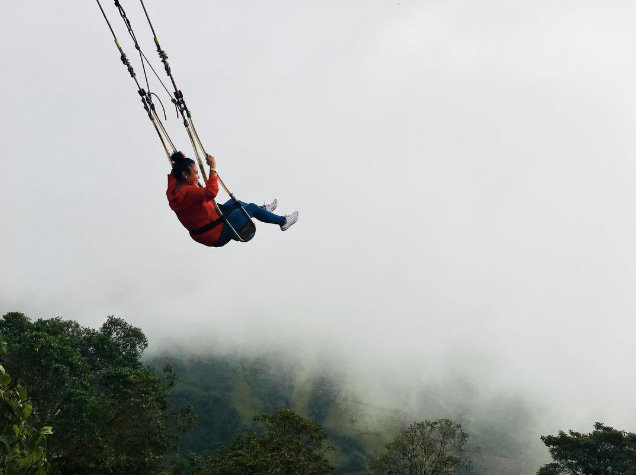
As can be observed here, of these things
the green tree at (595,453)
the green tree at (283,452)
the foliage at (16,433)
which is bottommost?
the foliage at (16,433)

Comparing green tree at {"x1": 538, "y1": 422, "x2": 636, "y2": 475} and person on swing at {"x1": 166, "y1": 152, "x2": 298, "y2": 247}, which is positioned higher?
green tree at {"x1": 538, "y1": 422, "x2": 636, "y2": 475}

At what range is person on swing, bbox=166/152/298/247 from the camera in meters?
8.12

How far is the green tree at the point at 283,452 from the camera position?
2959 cm

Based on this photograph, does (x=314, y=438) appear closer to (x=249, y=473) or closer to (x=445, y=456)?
(x=249, y=473)

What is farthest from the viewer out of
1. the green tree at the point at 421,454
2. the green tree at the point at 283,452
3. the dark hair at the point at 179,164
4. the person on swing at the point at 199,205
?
the green tree at the point at 421,454

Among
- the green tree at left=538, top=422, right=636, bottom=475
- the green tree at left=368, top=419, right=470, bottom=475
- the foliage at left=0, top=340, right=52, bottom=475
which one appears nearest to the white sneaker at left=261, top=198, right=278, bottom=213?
the foliage at left=0, top=340, right=52, bottom=475

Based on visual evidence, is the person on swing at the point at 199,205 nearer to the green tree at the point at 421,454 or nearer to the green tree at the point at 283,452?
the green tree at the point at 283,452

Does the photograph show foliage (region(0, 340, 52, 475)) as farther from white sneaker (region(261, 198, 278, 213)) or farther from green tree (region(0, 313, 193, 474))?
green tree (region(0, 313, 193, 474))

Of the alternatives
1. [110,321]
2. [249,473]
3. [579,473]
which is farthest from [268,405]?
[249,473]

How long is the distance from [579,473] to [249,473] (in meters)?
32.5

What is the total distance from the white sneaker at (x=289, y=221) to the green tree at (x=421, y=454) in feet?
109

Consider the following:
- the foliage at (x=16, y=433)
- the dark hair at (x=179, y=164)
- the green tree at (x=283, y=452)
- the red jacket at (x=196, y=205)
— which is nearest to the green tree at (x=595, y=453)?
the green tree at (x=283, y=452)

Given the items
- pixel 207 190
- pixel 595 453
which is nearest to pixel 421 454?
pixel 595 453

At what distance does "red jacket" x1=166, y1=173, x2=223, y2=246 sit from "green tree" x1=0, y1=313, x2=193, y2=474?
938 inches
